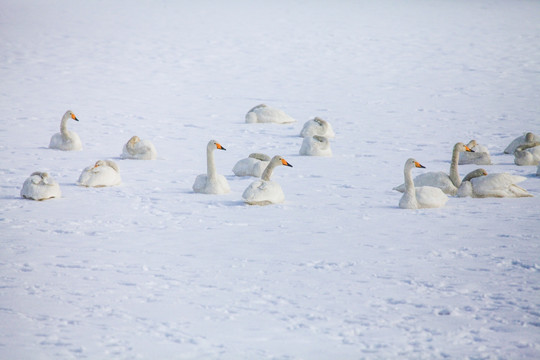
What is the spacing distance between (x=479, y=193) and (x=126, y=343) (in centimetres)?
516

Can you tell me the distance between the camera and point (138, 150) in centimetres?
1164

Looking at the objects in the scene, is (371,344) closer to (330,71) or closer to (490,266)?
(490,266)

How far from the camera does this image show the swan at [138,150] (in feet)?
38.1

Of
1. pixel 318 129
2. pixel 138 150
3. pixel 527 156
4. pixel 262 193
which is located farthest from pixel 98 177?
pixel 527 156

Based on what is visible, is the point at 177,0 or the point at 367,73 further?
the point at 177,0

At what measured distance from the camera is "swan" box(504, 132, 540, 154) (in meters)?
11.7

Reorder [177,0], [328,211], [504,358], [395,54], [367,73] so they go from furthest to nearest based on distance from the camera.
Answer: [177,0] → [395,54] → [367,73] → [328,211] → [504,358]

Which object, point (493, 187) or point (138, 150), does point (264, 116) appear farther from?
point (493, 187)

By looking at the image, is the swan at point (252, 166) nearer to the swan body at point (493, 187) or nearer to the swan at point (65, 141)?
the swan body at point (493, 187)

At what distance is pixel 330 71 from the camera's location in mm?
23375

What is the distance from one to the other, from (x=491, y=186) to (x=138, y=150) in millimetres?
4897

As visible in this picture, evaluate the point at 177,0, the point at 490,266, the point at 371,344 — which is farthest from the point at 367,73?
the point at 177,0

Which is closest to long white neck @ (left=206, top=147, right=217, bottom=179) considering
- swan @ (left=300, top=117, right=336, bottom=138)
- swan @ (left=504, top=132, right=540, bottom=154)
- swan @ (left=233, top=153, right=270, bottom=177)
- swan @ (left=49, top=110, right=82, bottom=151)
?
swan @ (left=233, top=153, right=270, bottom=177)

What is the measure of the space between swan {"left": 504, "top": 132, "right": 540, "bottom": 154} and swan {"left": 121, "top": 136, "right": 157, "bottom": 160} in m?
5.05
